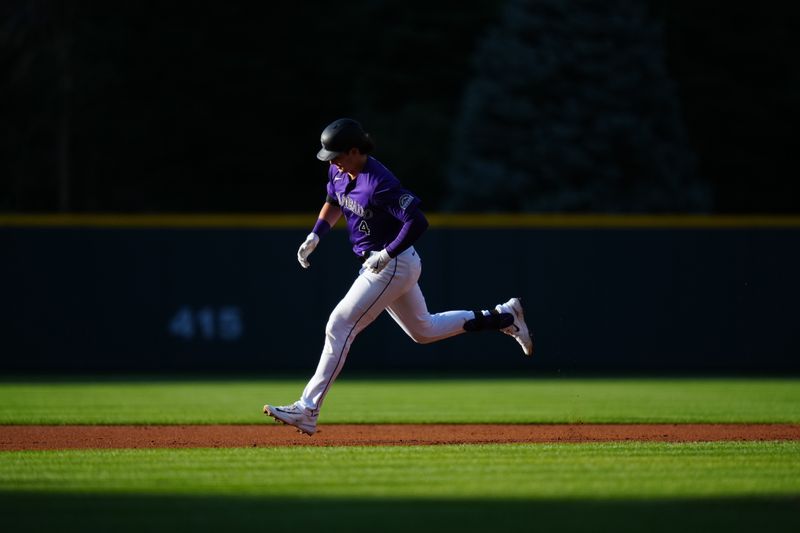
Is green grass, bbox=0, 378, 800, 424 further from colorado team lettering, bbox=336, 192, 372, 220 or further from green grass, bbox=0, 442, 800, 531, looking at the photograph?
green grass, bbox=0, 442, 800, 531

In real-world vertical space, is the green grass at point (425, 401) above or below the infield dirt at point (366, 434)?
below

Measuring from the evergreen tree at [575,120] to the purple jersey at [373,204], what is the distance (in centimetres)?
2136

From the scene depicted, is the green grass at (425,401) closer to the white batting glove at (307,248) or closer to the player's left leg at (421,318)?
the player's left leg at (421,318)

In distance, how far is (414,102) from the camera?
1467 inches

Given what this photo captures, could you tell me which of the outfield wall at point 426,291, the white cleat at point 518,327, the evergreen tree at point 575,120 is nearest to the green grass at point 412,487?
the white cleat at point 518,327

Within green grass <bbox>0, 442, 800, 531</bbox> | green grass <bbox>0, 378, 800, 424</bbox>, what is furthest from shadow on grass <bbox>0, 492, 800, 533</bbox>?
green grass <bbox>0, 378, 800, 424</bbox>

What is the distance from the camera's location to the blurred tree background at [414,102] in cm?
2984

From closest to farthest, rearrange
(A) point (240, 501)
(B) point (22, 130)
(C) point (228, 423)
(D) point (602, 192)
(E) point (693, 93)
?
(A) point (240, 501) < (C) point (228, 423) < (D) point (602, 192) < (B) point (22, 130) < (E) point (693, 93)

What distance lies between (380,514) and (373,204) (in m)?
2.94

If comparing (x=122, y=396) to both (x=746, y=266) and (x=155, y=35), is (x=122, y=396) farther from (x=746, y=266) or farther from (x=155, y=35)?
(x=155, y=35)

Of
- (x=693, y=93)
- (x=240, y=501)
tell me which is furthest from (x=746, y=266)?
(x=693, y=93)

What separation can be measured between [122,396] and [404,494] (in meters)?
7.87

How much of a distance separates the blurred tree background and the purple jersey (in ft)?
70.1

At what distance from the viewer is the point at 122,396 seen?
1296 centimetres
